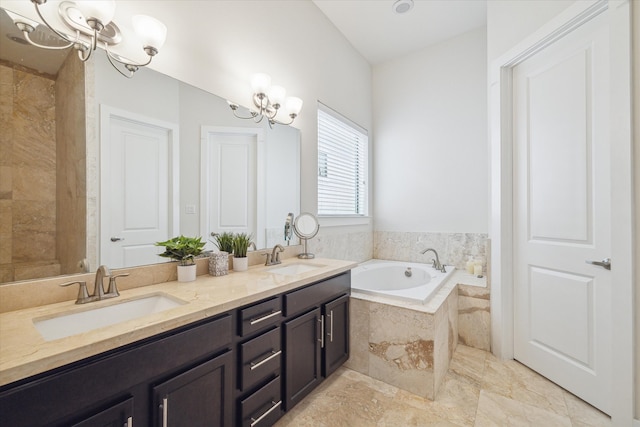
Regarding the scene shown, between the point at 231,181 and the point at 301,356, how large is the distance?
3.97 feet

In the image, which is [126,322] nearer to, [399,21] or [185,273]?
[185,273]

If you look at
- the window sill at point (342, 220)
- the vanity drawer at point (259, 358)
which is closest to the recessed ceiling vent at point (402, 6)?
the window sill at point (342, 220)

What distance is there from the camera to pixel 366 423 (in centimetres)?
159

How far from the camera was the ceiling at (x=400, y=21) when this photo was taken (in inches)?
104

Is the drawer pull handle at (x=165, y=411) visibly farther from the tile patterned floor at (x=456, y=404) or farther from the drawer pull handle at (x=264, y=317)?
the tile patterned floor at (x=456, y=404)

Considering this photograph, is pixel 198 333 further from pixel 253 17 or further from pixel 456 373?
pixel 253 17

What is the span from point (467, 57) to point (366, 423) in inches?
142

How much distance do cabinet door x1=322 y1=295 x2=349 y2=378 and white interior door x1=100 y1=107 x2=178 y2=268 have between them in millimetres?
1093

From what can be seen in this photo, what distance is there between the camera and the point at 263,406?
1.34 metres

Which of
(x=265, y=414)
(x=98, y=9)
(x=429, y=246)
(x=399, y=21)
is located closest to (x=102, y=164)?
(x=98, y=9)

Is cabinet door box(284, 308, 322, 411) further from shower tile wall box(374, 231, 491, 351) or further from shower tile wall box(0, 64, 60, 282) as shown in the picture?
shower tile wall box(374, 231, 491, 351)

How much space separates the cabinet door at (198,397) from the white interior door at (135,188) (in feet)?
2.17

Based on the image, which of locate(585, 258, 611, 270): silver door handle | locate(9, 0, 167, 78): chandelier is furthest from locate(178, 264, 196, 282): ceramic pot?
locate(585, 258, 611, 270): silver door handle

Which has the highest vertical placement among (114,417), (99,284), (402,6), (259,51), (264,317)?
(402,6)
